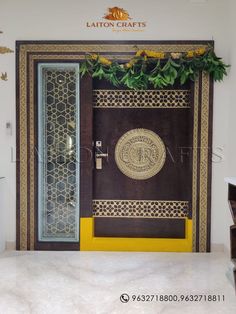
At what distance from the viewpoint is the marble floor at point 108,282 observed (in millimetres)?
2676

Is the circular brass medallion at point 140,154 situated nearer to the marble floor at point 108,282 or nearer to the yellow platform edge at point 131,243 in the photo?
the yellow platform edge at point 131,243

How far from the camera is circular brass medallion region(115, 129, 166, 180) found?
413 cm

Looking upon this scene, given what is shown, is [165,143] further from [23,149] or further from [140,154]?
[23,149]

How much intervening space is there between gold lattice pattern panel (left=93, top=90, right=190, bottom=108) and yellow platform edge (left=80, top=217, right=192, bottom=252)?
1425 millimetres

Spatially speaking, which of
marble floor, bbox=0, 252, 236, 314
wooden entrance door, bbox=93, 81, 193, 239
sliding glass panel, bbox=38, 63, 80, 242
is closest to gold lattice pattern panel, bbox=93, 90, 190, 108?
wooden entrance door, bbox=93, 81, 193, 239

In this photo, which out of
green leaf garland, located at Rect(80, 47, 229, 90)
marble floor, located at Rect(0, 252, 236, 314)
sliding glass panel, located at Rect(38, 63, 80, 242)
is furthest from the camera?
sliding glass panel, located at Rect(38, 63, 80, 242)

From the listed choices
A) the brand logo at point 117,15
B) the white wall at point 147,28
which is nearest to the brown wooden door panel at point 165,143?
the white wall at point 147,28

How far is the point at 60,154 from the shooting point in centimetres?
411

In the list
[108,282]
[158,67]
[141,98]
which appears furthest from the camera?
[141,98]

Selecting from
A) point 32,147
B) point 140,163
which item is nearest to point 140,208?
point 140,163

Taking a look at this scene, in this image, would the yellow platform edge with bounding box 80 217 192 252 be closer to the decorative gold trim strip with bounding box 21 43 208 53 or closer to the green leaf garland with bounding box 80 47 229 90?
the green leaf garland with bounding box 80 47 229 90

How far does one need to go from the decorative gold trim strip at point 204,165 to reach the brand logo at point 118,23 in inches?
38.2

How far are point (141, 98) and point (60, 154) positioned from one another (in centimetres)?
121

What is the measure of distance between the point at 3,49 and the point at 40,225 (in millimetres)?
2171
